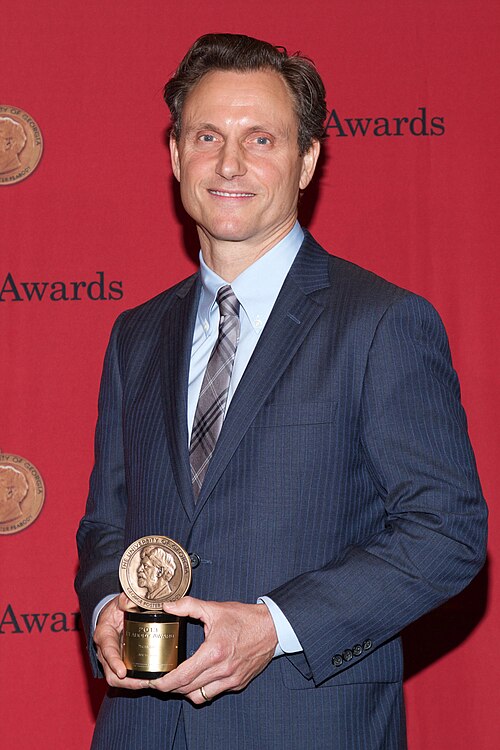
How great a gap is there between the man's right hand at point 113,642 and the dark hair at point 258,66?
3.01 feet

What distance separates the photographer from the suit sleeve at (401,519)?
1522mm

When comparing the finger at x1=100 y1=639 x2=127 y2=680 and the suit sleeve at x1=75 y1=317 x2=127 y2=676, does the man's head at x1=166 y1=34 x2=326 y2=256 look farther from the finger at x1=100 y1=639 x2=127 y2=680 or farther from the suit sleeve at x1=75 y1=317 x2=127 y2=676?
the finger at x1=100 y1=639 x2=127 y2=680

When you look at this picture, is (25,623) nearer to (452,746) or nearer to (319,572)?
(452,746)

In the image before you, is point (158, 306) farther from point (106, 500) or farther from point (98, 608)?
point (98, 608)

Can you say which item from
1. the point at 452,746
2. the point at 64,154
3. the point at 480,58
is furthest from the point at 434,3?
the point at 452,746

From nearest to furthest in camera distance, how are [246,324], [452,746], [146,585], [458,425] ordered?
[146,585]
[458,425]
[246,324]
[452,746]

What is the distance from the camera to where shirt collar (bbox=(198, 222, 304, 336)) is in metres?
1.81

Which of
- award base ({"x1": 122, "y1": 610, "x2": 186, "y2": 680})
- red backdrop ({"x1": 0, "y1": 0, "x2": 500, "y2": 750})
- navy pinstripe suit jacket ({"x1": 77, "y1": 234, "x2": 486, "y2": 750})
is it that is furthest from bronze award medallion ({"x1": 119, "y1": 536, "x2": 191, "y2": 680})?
red backdrop ({"x1": 0, "y1": 0, "x2": 500, "y2": 750})

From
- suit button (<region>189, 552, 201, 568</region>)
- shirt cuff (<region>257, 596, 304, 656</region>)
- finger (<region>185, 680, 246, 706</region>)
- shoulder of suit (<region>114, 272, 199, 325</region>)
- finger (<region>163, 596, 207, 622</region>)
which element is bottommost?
finger (<region>185, 680, 246, 706</region>)

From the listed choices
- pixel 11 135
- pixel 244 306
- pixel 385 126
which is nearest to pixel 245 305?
pixel 244 306

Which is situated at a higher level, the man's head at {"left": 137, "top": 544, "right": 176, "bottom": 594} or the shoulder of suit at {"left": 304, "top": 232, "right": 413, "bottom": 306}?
the shoulder of suit at {"left": 304, "top": 232, "right": 413, "bottom": 306}

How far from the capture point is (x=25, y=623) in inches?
108

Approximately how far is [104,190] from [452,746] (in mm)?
1774

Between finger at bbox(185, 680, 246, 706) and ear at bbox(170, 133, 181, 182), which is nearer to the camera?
finger at bbox(185, 680, 246, 706)
